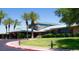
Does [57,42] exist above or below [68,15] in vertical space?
below

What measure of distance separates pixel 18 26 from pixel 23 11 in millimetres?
423

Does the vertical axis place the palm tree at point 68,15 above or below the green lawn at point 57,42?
above

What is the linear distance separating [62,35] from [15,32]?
47.5 inches

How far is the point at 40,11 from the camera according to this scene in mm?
58375

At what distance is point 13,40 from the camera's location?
58.6m

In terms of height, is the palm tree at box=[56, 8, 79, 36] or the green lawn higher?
the palm tree at box=[56, 8, 79, 36]

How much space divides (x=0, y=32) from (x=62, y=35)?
1590 millimetres

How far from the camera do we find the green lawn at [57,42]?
58.4 meters

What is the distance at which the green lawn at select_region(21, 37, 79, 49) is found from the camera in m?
58.4

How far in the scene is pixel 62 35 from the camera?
58500mm

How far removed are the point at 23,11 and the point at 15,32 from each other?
0.59 meters

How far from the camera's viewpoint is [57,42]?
58.5 metres
